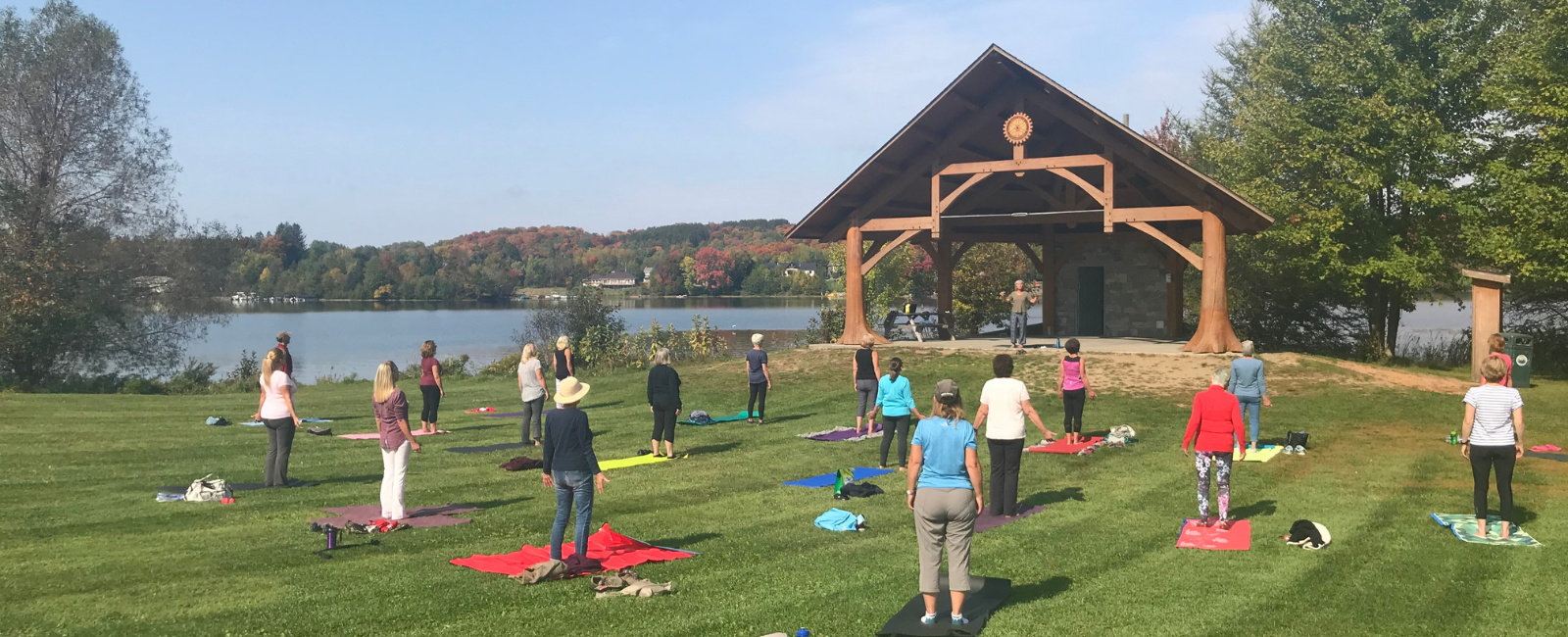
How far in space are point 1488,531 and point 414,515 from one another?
1046 centimetres

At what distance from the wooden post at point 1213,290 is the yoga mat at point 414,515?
58.9 ft

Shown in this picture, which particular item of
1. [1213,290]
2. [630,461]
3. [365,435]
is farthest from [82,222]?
[1213,290]

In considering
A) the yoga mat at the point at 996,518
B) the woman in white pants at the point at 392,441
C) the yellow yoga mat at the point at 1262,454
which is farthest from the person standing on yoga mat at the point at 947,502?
the yellow yoga mat at the point at 1262,454

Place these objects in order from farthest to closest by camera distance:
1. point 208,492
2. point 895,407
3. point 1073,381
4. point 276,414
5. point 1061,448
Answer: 1. point 1061,448
2. point 1073,381
3. point 895,407
4. point 276,414
5. point 208,492

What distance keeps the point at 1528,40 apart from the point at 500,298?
120 m

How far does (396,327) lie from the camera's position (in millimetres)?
81875

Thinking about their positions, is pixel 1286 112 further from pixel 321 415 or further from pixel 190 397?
pixel 190 397

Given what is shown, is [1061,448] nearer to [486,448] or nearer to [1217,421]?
[1217,421]

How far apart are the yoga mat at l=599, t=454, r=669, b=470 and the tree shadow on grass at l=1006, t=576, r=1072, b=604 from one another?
7.28 meters

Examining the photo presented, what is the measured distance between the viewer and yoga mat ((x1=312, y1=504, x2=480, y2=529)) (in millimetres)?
10312

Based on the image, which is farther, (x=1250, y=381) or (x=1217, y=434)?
(x=1250, y=381)

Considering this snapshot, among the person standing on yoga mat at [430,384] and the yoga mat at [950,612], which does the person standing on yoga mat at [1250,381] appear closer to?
the yoga mat at [950,612]

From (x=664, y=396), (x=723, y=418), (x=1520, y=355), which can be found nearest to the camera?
(x=664, y=396)

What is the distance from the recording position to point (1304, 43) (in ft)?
105
